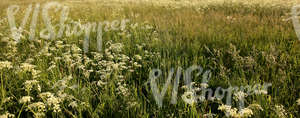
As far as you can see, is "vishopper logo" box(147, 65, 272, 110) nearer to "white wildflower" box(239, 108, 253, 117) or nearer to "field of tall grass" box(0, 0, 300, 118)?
"field of tall grass" box(0, 0, 300, 118)

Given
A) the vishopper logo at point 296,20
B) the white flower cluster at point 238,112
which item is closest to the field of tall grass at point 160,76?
the white flower cluster at point 238,112

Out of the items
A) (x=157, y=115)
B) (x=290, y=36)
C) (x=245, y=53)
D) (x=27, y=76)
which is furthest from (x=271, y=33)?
(x=27, y=76)

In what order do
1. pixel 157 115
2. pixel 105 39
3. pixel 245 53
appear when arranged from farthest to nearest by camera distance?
1. pixel 105 39
2. pixel 245 53
3. pixel 157 115

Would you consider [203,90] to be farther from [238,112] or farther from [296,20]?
[296,20]

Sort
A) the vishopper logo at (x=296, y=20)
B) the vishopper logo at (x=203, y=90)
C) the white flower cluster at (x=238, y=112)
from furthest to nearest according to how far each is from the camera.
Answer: the vishopper logo at (x=296, y=20) < the vishopper logo at (x=203, y=90) < the white flower cluster at (x=238, y=112)

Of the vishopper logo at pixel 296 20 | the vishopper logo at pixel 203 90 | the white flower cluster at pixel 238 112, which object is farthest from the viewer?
the vishopper logo at pixel 296 20

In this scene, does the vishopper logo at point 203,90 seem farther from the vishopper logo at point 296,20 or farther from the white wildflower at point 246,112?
the vishopper logo at point 296,20

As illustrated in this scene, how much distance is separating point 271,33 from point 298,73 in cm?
158

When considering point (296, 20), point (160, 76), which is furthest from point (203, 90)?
point (296, 20)

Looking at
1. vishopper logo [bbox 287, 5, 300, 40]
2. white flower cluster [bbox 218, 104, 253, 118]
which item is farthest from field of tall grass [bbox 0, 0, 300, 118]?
vishopper logo [bbox 287, 5, 300, 40]

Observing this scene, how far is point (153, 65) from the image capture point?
3170 millimetres

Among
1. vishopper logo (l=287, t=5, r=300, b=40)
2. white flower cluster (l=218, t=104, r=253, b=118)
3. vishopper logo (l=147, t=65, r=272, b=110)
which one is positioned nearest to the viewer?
white flower cluster (l=218, t=104, r=253, b=118)

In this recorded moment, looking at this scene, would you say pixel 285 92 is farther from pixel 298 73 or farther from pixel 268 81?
pixel 298 73

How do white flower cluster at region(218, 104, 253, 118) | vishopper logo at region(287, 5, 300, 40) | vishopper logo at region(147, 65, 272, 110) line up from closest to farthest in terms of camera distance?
white flower cluster at region(218, 104, 253, 118)
vishopper logo at region(147, 65, 272, 110)
vishopper logo at region(287, 5, 300, 40)
